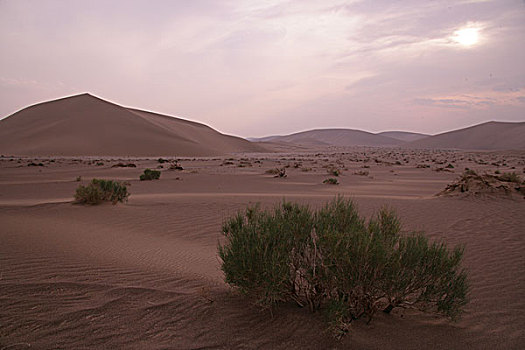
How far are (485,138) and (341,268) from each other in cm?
16185

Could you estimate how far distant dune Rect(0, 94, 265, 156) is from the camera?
211 feet

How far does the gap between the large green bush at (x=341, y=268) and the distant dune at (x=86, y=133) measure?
64.7m

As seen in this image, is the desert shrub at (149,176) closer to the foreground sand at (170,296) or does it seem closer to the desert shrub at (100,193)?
the desert shrub at (100,193)

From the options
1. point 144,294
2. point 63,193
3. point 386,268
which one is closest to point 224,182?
point 63,193

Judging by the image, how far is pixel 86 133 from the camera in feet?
238

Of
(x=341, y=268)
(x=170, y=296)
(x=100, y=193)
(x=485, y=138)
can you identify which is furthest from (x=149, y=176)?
(x=485, y=138)

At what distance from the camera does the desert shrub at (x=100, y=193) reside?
415 inches

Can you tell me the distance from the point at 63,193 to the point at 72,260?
10.9 metres

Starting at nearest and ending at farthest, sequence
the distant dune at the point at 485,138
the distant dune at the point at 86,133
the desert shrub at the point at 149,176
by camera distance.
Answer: the desert shrub at the point at 149,176
the distant dune at the point at 86,133
the distant dune at the point at 485,138

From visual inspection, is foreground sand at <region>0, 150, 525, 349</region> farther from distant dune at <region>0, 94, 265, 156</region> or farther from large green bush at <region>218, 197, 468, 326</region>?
distant dune at <region>0, 94, 265, 156</region>

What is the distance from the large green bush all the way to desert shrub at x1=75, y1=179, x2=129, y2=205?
8.24m

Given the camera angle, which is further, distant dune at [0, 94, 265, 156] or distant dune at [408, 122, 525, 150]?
distant dune at [408, 122, 525, 150]

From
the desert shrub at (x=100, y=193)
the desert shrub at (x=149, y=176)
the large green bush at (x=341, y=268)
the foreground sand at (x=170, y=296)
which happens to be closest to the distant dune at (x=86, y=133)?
the desert shrub at (x=149, y=176)

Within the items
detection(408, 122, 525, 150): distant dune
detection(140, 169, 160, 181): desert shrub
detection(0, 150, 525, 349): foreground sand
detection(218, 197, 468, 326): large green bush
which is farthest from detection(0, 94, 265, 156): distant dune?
detection(408, 122, 525, 150): distant dune
